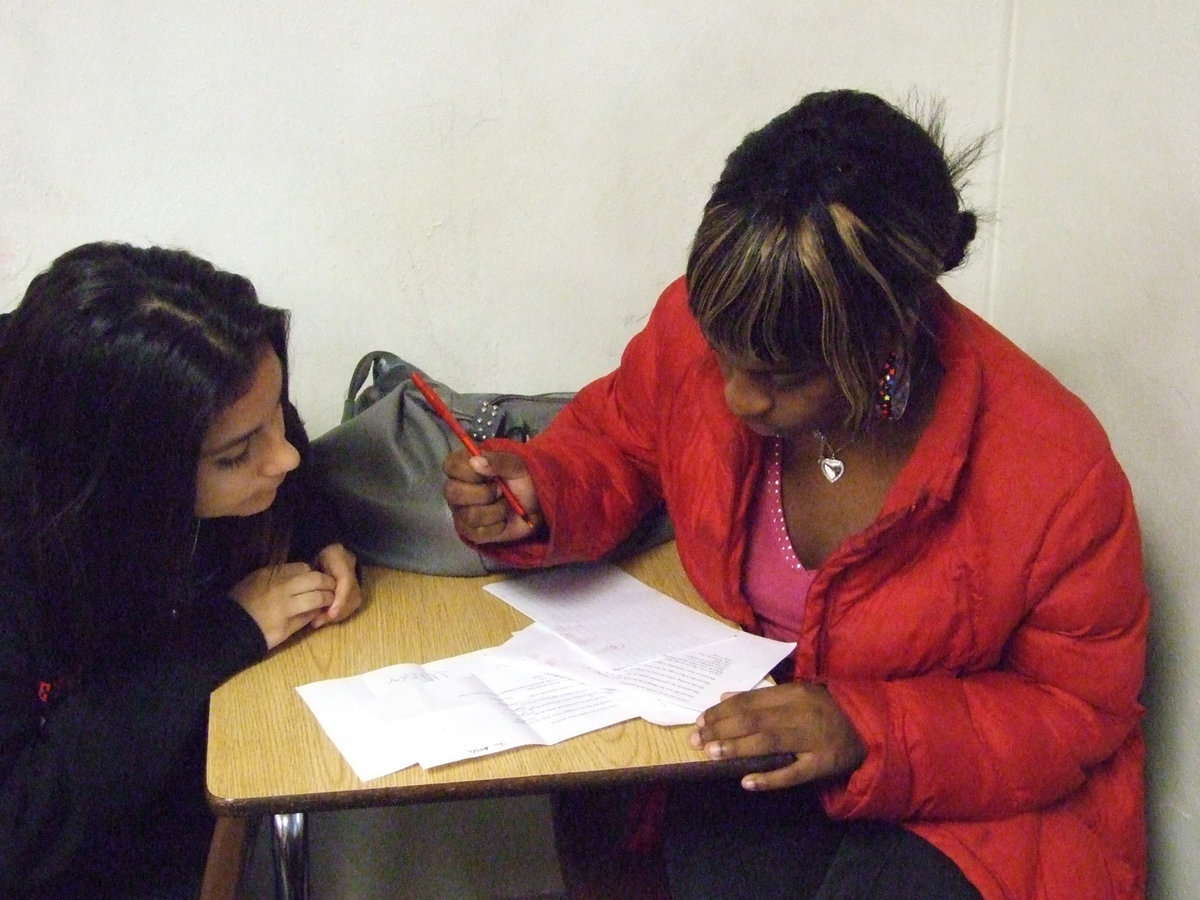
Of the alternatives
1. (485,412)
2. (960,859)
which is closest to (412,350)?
(485,412)

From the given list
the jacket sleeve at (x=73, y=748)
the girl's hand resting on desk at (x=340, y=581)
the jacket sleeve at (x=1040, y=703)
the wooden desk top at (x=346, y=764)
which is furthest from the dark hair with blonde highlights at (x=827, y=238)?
the jacket sleeve at (x=73, y=748)

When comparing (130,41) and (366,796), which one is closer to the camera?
(366,796)

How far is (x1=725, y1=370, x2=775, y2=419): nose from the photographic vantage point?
3.33 feet

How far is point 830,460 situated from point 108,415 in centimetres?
72

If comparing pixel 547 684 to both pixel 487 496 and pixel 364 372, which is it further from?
pixel 364 372

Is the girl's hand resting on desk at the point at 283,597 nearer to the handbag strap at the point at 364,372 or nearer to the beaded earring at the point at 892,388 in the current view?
the handbag strap at the point at 364,372

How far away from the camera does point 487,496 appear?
3.95ft

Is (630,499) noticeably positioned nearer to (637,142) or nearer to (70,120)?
(637,142)

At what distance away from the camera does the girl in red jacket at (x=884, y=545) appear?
945 millimetres

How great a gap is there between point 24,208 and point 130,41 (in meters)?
0.26

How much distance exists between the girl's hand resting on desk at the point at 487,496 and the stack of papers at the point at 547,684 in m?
0.09

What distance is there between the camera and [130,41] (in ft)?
4.52

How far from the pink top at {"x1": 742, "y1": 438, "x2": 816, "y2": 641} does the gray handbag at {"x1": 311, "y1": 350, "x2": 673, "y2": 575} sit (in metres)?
0.21

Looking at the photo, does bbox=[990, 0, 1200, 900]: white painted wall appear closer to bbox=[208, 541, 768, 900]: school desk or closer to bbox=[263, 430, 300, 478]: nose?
bbox=[208, 541, 768, 900]: school desk
